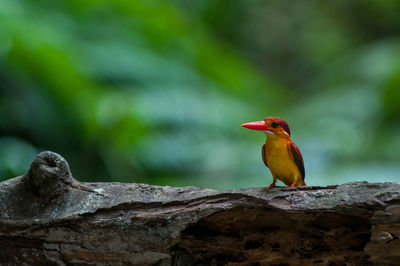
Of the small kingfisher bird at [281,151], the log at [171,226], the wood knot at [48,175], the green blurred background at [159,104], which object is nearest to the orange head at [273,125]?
the small kingfisher bird at [281,151]

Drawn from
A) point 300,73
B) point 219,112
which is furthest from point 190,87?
point 300,73

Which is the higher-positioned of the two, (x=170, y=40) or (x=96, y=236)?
(x=170, y=40)

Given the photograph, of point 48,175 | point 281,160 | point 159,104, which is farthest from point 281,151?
point 159,104

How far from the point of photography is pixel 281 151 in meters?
1.81

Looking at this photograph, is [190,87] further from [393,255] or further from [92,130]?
[393,255]

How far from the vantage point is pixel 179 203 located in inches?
61.6

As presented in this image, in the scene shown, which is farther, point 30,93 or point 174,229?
point 30,93

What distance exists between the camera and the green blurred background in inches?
151

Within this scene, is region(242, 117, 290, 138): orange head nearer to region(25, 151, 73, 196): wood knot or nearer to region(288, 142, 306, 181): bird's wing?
region(288, 142, 306, 181): bird's wing

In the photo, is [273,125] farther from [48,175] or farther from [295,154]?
[48,175]

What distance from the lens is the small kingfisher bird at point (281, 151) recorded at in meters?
1.78

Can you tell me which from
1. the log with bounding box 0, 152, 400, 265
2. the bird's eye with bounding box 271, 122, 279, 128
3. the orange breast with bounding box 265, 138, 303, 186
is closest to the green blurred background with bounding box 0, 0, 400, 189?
the orange breast with bounding box 265, 138, 303, 186

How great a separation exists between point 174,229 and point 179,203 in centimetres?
9

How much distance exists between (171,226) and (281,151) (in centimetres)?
54
